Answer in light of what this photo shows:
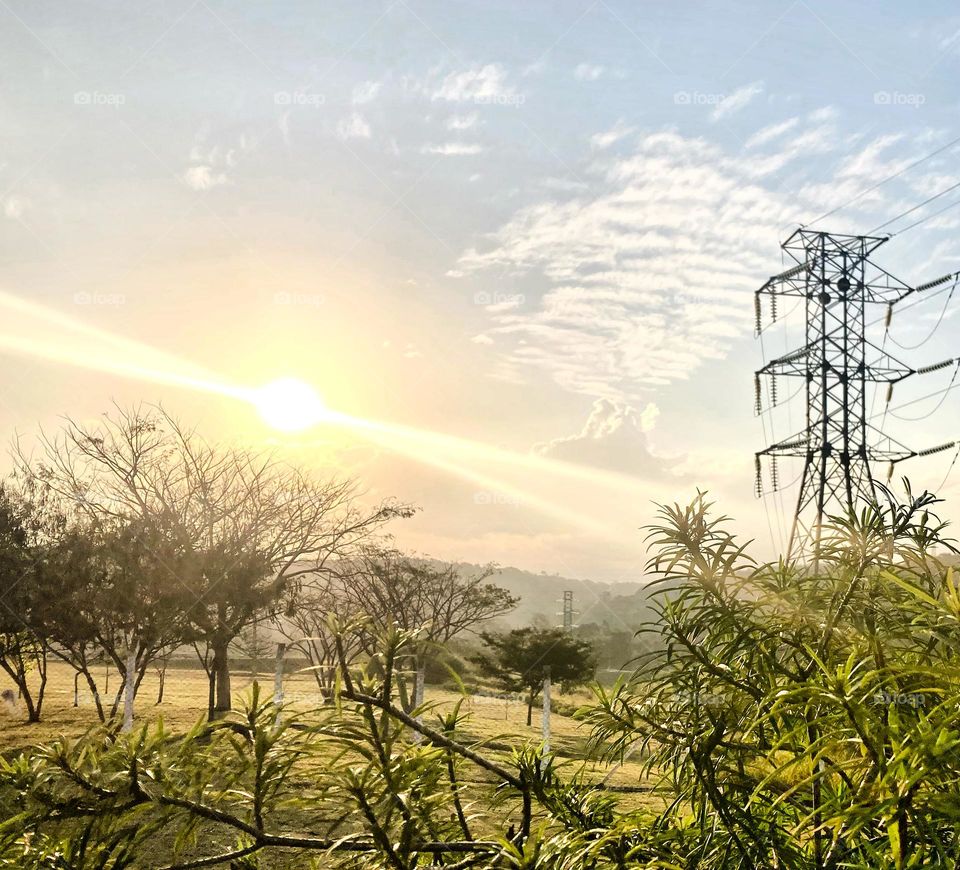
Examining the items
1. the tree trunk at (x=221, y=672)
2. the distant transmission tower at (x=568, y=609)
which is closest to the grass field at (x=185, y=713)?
the tree trunk at (x=221, y=672)

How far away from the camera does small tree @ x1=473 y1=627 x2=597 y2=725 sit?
2888cm

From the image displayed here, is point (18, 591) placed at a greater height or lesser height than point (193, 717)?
greater

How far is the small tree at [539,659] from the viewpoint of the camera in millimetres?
28875

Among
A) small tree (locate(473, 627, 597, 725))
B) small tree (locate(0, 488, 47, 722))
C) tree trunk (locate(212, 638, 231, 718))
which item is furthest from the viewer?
small tree (locate(473, 627, 597, 725))

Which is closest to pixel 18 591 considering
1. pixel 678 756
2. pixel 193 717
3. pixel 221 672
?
pixel 193 717

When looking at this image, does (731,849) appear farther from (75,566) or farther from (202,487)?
(202,487)

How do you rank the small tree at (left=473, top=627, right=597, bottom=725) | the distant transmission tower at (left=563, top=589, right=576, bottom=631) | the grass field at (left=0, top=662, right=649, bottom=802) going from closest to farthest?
the grass field at (left=0, top=662, right=649, bottom=802) < the small tree at (left=473, top=627, right=597, bottom=725) < the distant transmission tower at (left=563, top=589, right=576, bottom=631)

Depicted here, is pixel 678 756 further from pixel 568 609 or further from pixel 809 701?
pixel 568 609

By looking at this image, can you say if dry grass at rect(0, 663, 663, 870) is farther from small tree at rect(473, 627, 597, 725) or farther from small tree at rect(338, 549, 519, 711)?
small tree at rect(338, 549, 519, 711)

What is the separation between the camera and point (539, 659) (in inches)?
1131

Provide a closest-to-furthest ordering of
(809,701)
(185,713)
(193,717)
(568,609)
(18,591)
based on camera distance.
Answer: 1. (809,701)
2. (18,591)
3. (193,717)
4. (185,713)
5. (568,609)

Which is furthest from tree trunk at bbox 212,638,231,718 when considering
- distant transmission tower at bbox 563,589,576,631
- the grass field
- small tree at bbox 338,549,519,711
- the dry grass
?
distant transmission tower at bbox 563,589,576,631

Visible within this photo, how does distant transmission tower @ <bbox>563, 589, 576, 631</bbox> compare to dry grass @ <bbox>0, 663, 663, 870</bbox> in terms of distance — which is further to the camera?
distant transmission tower @ <bbox>563, 589, 576, 631</bbox>

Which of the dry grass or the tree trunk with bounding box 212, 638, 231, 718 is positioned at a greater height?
the tree trunk with bounding box 212, 638, 231, 718
